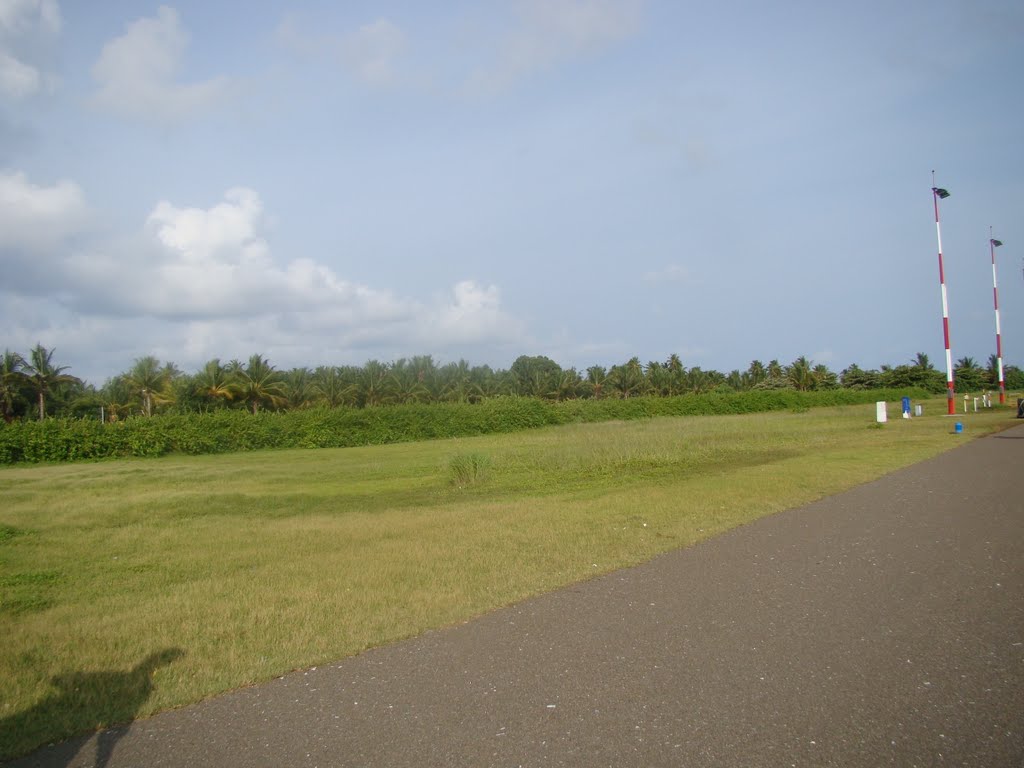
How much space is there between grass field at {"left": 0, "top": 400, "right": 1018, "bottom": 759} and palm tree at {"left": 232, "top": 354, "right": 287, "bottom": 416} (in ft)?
124

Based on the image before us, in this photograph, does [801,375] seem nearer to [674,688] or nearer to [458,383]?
[458,383]

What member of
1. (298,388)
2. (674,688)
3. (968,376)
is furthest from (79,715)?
(968,376)

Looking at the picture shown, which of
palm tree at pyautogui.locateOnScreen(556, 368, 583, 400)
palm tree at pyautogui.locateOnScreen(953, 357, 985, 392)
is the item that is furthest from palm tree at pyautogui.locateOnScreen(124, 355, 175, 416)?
palm tree at pyautogui.locateOnScreen(953, 357, 985, 392)

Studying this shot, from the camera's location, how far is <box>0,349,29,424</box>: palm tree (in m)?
58.2

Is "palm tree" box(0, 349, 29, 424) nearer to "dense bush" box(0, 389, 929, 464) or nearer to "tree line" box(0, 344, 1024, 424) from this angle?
"tree line" box(0, 344, 1024, 424)

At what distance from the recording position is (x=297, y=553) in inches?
435

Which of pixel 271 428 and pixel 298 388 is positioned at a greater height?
pixel 298 388

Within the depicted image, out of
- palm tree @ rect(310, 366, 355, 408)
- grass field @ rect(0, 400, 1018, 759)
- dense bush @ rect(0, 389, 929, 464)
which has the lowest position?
grass field @ rect(0, 400, 1018, 759)

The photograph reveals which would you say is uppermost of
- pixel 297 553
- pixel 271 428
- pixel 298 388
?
pixel 298 388

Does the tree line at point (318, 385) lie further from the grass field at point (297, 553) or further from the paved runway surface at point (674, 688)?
the paved runway surface at point (674, 688)

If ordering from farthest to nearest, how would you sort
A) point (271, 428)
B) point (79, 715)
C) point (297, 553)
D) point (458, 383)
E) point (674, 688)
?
point (458, 383) → point (271, 428) → point (297, 553) → point (79, 715) → point (674, 688)

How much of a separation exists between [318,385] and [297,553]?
61.3 meters

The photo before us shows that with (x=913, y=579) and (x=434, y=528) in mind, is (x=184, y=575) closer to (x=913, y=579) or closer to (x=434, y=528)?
(x=434, y=528)

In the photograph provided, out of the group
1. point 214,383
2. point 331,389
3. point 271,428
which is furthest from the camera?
point 331,389
